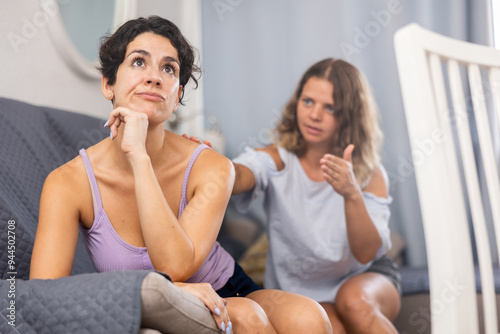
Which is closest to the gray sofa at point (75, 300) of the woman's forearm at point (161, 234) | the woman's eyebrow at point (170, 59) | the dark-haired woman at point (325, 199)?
the woman's forearm at point (161, 234)

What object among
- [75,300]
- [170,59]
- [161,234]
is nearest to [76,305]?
[75,300]

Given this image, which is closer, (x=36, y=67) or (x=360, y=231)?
(x=360, y=231)

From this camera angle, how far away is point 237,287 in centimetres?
115

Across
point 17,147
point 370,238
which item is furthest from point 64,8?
point 370,238

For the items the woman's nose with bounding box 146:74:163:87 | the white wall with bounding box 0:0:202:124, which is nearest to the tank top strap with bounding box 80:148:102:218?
the woman's nose with bounding box 146:74:163:87

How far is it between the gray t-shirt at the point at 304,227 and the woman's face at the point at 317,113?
112 millimetres

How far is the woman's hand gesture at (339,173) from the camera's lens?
1348 mm

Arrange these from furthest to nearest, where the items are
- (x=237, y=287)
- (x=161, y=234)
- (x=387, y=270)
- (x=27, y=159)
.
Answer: (x=387, y=270)
(x=27, y=159)
(x=237, y=287)
(x=161, y=234)

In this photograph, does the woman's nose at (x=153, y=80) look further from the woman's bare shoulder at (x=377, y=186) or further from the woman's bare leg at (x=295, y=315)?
the woman's bare shoulder at (x=377, y=186)

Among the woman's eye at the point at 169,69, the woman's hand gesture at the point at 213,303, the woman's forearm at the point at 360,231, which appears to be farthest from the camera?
the woman's forearm at the point at 360,231

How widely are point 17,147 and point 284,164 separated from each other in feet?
2.62

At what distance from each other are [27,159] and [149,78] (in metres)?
0.51

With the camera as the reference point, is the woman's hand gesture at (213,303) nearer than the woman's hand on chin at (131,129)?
Yes

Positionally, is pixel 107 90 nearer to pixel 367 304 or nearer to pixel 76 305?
pixel 76 305
